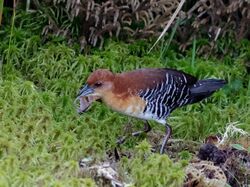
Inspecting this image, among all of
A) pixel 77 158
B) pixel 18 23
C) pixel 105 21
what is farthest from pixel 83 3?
pixel 77 158

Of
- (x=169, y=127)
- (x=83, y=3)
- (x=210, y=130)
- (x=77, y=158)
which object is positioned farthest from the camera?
(x=83, y=3)

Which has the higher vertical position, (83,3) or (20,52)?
(83,3)

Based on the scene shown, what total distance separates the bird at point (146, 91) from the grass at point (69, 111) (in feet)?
0.81

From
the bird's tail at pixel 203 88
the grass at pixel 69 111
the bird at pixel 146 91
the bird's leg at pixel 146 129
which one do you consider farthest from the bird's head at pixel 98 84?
the bird's tail at pixel 203 88

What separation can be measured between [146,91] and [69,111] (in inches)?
35.9

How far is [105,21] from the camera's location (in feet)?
23.9

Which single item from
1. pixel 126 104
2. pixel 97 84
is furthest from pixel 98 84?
pixel 126 104

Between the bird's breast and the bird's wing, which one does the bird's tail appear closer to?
the bird's wing

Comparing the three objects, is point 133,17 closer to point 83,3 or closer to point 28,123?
point 83,3

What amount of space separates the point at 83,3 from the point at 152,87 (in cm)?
151

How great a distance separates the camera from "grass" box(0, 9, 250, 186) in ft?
17.4

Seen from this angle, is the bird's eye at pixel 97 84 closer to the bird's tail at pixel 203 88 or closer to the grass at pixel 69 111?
the grass at pixel 69 111

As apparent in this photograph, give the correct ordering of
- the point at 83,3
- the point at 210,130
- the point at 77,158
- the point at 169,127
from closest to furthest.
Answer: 1. the point at 77,158
2. the point at 169,127
3. the point at 210,130
4. the point at 83,3

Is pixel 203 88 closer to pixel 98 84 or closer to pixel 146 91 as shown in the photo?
pixel 146 91
